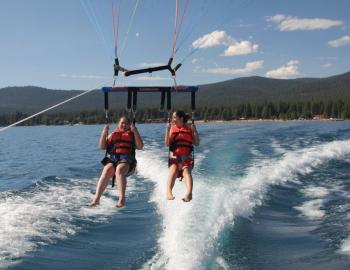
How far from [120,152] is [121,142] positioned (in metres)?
0.21

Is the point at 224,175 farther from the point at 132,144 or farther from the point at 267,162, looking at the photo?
the point at 132,144

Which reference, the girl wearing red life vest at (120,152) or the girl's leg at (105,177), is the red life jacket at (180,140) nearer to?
the girl wearing red life vest at (120,152)

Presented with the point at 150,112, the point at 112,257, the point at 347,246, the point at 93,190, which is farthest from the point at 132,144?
the point at 150,112

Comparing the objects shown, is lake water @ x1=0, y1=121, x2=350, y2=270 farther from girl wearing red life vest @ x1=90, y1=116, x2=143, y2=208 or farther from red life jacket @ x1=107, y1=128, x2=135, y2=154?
red life jacket @ x1=107, y1=128, x2=135, y2=154

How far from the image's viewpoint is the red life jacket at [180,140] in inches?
396

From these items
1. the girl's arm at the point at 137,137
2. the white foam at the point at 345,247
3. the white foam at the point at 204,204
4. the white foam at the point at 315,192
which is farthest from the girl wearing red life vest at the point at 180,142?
the white foam at the point at 315,192

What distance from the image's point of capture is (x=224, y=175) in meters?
22.0

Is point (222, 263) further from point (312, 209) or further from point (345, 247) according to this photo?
point (312, 209)

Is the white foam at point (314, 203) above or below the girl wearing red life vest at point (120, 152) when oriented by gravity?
below

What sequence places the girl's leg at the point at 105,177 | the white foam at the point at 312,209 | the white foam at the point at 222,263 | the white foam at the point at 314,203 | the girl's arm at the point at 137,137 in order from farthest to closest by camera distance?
the white foam at the point at 314,203, the white foam at the point at 312,209, the white foam at the point at 222,263, the girl's arm at the point at 137,137, the girl's leg at the point at 105,177

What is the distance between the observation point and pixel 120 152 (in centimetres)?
970

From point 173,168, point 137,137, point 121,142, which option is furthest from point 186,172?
point 121,142

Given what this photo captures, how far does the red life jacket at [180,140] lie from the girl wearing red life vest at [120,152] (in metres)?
0.75

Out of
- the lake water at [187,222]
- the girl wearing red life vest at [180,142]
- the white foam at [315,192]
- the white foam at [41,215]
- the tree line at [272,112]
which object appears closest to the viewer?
the girl wearing red life vest at [180,142]
